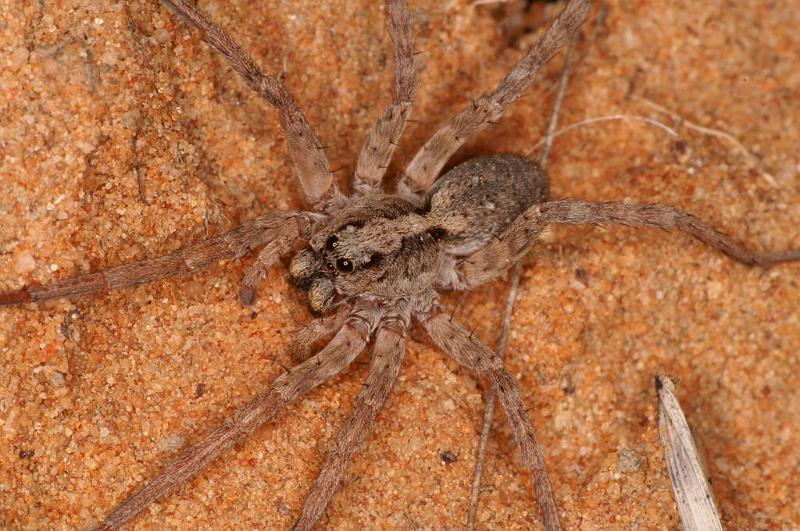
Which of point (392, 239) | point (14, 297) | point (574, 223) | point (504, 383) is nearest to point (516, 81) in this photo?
point (574, 223)

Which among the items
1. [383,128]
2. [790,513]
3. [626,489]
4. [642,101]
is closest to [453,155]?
[383,128]

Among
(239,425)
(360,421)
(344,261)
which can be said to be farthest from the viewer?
(344,261)

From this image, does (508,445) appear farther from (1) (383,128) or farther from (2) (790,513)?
(1) (383,128)

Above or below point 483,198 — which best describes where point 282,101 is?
above

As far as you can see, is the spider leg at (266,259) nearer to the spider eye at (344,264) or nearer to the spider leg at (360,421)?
the spider eye at (344,264)

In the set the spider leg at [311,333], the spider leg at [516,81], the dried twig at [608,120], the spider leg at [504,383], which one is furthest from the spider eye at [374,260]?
the dried twig at [608,120]

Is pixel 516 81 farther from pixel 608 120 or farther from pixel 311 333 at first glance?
pixel 311 333
